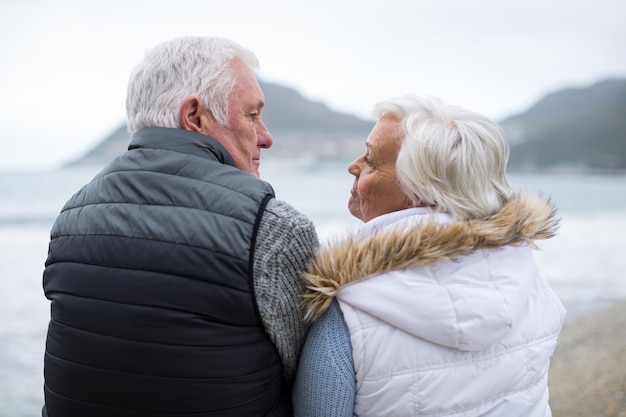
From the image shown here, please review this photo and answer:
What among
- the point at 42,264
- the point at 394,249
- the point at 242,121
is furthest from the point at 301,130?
the point at 394,249

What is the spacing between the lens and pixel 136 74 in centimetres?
167

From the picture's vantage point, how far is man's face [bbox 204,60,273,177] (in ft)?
5.49

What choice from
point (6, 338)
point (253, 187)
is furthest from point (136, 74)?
point (6, 338)

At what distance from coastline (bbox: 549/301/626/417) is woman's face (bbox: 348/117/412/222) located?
2437 mm

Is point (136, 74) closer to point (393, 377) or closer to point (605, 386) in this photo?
point (393, 377)

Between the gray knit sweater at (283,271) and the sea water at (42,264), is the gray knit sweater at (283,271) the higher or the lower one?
the higher one

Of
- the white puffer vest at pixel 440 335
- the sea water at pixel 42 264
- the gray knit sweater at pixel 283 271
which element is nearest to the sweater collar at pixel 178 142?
the gray knit sweater at pixel 283 271

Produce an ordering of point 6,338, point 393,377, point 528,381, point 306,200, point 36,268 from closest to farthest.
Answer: point 393,377 < point 528,381 < point 6,338 < point 36,268 < point 306,200

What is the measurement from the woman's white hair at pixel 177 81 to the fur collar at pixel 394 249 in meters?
0.54

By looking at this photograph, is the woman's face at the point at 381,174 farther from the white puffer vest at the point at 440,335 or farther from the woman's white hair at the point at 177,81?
the woman's white hair at the point at 177,81

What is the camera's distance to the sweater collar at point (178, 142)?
1.50 metres

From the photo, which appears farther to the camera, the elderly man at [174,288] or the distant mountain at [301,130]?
the distant mountain at [301,130]

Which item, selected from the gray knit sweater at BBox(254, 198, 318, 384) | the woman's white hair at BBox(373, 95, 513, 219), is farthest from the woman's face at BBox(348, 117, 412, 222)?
the gray knit sweater at BBox(254, 198, 318, 384)

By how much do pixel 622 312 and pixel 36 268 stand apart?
11.3 metres
